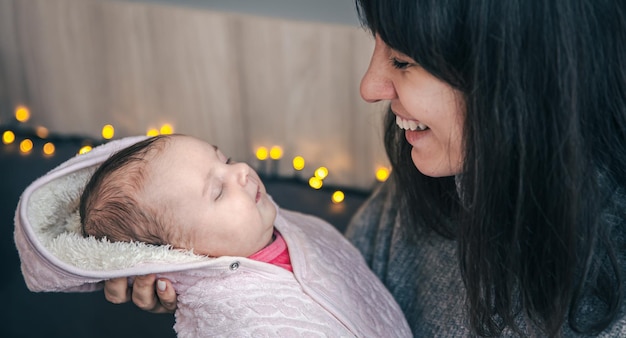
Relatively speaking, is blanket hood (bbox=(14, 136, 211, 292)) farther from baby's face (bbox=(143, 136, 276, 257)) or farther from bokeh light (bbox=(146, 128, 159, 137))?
bokeh light (bbox=(146, 128, 159, 137))

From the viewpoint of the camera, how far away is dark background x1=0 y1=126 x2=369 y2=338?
5.50ft

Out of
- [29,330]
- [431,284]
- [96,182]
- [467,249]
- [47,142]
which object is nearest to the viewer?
[467,249]

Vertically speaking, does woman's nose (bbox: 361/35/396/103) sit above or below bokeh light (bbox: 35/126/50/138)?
above

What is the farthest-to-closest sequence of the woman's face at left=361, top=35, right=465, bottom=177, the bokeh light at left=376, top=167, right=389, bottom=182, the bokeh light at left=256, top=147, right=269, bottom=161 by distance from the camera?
the bokeh light at left=256, top=147, right=269, bottom=161
the bokeh light at left=376, top=167, right=389, bottom=182
the woman's face at left=361, top=35, right=465, bottom=177

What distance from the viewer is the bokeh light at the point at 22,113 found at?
7.09 feet

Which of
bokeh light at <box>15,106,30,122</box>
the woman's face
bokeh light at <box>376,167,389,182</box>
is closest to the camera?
the woman's face

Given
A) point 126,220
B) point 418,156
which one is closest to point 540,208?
point 418,156

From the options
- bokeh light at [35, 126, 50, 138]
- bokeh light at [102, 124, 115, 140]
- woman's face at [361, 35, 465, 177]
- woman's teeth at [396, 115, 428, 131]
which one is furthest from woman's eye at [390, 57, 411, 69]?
bokeh light at [35, 126, 50, 138]

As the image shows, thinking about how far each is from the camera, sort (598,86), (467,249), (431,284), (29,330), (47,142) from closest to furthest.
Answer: (598,86), (467,249), (431,284), (29,330), (47,142)

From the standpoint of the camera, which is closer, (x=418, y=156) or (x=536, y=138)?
(x=536, y=138)

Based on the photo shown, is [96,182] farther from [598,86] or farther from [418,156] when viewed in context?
[598,86]

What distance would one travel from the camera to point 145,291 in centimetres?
122

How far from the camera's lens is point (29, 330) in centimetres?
171

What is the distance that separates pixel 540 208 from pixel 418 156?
0.71 ft
